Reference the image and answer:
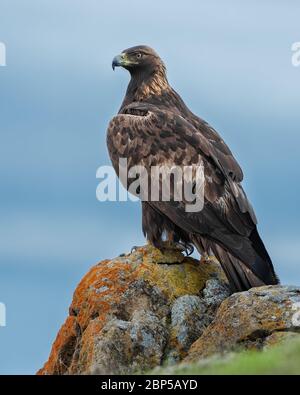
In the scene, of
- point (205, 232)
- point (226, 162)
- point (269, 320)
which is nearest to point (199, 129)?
point (226, 162)

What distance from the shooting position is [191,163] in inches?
615

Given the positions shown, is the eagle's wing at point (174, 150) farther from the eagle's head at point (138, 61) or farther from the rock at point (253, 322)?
the rock at point (253, 322)

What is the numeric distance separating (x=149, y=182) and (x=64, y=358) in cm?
286

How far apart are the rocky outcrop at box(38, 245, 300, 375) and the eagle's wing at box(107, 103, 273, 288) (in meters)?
0.52

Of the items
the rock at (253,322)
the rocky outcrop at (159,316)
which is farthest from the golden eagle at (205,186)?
the rock at (253,322)

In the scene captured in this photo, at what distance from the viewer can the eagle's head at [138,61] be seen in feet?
56.5

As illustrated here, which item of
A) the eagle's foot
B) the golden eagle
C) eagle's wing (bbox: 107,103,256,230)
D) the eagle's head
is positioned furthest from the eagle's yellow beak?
the eagle's foot

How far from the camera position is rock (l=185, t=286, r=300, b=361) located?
12.8m

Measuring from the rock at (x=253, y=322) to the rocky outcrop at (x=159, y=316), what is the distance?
12 millimetres

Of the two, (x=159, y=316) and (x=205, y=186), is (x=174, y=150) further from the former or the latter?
(x=159, y=316)

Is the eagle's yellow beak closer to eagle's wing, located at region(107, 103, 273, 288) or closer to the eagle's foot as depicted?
eagle's wing, located at region(107, 103, 273, 288)

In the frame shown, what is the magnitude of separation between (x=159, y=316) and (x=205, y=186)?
2.20 meters

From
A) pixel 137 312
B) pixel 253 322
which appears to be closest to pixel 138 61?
pixel 137 312
